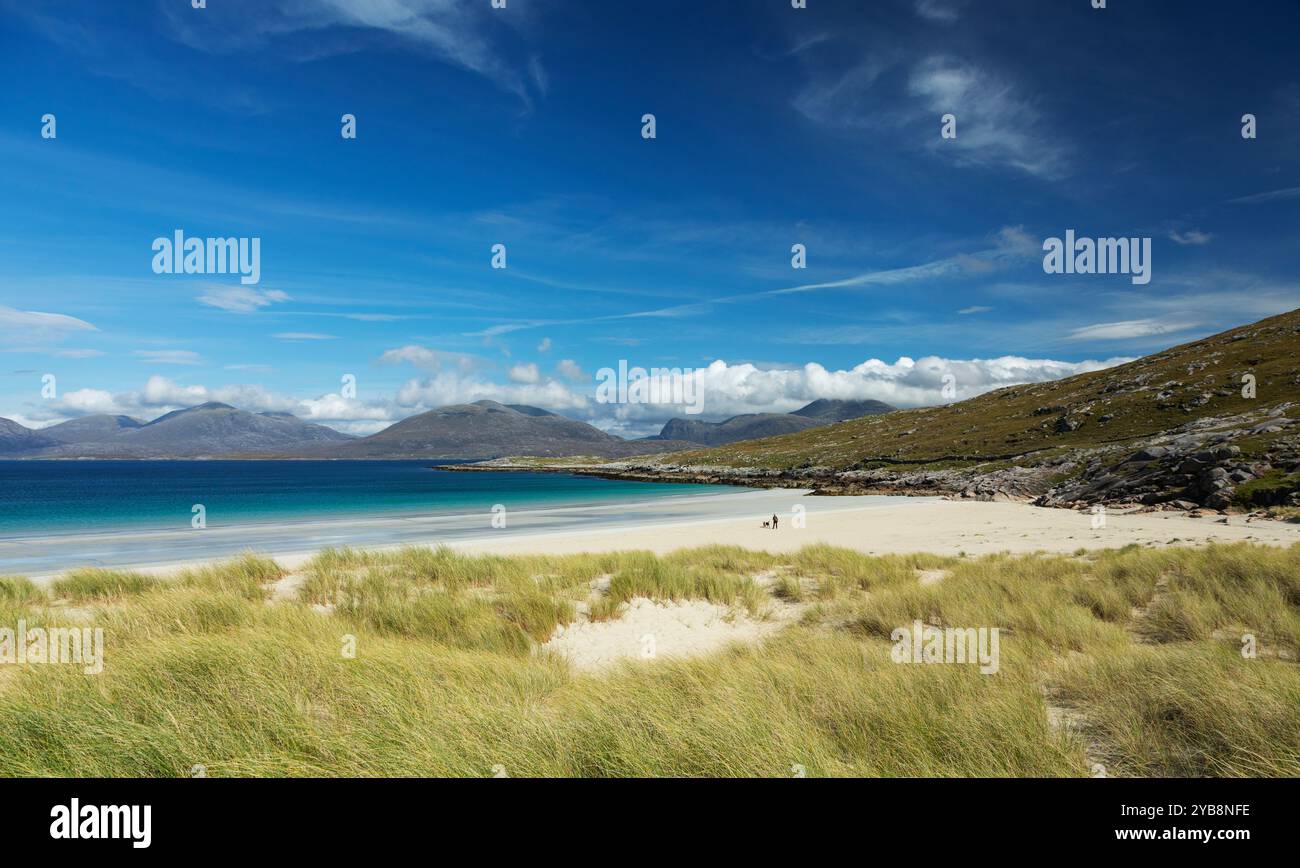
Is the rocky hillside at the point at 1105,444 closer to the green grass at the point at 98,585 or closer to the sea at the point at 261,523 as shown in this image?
the sea at the point at 261,523

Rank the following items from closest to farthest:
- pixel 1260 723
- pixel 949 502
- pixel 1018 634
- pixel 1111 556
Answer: pixel 1260 723 < pixel 1018 634 < pixel 1111 556 < pixel 949 502

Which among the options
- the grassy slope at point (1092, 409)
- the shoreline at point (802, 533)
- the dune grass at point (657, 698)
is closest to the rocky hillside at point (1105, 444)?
the grassy slope at point (1092, 409)

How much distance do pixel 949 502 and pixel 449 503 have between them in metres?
46.9

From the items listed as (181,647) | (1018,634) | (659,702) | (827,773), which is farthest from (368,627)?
A: (1018,634)

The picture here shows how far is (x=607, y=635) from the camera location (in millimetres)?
10273

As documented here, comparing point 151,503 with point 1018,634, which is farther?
point 151,503

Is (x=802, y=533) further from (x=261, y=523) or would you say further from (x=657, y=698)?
(x=261, y=523)

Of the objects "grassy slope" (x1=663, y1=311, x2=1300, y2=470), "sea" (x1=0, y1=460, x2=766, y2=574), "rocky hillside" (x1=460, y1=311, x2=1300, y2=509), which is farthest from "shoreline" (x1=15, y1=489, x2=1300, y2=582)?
"grassy slope" (x1=663, y1=311, x2=1300, y2=470)

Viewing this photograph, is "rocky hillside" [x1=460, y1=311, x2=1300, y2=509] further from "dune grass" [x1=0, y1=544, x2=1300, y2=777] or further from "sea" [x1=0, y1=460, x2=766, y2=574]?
"dune grass" [x1=0, y1=544, x2=1300, y2=777]

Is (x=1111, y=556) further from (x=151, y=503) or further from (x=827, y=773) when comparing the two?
(x=151, y=503)

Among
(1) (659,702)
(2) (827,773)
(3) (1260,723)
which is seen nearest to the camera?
(2) (827,773)

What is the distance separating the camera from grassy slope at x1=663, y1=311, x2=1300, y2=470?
6256 cm

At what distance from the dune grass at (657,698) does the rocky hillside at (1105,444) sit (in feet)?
99.8

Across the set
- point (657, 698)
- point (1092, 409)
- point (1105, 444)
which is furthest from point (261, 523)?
point (1092, 409)
